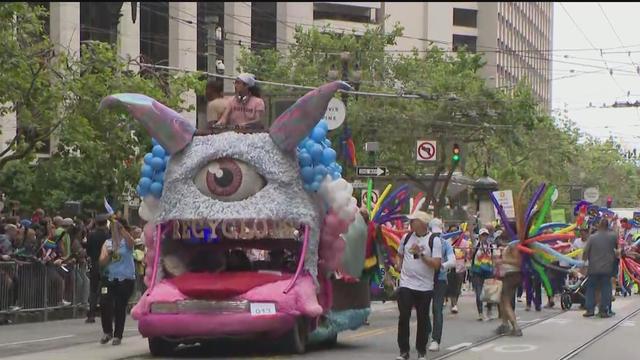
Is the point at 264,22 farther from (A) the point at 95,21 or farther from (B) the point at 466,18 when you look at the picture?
(B) the point at 466,18

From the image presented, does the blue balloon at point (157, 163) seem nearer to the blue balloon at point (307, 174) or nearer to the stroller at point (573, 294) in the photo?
the blue balloon at point (307, 174)

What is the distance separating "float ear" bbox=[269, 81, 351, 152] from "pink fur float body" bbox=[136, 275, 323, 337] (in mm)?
1773

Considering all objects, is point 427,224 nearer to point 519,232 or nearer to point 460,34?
point 519,232

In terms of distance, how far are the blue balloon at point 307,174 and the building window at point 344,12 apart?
60071mm

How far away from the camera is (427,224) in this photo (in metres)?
13.4

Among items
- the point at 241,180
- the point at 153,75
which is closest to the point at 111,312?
the point at 241,180

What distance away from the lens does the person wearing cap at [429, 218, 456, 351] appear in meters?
13.7

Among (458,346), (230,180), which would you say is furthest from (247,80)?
(458,346)

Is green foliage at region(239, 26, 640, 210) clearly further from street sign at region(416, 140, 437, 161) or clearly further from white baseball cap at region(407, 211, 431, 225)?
white baseball cap at region(407, 211, 431, 225)

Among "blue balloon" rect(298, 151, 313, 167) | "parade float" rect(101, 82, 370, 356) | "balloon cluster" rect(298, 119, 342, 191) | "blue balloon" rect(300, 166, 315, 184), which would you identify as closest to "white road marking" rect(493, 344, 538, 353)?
"parade float" rect(101, 82, 370, 356)

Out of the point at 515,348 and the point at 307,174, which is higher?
the point at 307,174

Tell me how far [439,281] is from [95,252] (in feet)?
18.3

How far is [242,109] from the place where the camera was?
14.3m

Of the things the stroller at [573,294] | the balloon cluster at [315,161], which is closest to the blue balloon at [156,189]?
the balloon cluster at [315,161]
